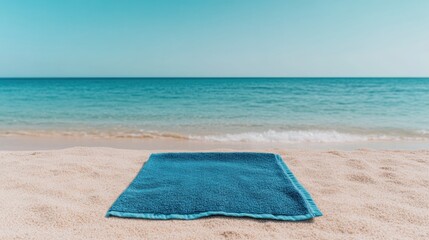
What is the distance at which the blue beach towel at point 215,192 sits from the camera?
1.95 meters

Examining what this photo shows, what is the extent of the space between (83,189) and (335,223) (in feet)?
6.50

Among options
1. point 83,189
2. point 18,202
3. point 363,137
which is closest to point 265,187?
point 83,189

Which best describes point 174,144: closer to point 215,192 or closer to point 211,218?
point 215,192

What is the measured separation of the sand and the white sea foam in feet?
6.76

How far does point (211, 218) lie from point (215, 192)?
0.34 meters

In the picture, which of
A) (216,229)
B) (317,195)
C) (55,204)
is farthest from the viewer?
(317,195)

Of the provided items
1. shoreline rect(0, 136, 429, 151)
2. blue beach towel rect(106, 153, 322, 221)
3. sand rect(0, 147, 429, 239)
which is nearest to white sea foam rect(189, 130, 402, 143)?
shoreline rect(0, 136, 429, 151)

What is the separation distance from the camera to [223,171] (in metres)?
2.73

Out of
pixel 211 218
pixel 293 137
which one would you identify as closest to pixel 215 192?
pixel 211 218

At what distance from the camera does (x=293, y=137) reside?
5691mm

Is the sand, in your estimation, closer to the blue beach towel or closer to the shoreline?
the blue beach towel

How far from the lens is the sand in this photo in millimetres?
1726

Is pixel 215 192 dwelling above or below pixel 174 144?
above

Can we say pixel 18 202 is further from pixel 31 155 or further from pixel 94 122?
pixel 94 122
